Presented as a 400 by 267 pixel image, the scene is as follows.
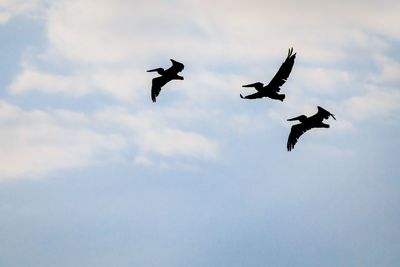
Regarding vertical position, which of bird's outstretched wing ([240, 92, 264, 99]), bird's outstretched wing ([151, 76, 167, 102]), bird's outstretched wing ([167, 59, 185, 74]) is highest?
bird's outstretched wing ([167, 59, 185, 74])

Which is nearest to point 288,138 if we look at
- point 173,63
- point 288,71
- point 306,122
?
point 306,122

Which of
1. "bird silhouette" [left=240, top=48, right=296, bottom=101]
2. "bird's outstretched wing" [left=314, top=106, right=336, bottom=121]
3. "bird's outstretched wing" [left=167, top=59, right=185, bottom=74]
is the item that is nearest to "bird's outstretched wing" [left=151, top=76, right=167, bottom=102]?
"bird's outstretched wing" [left=167, top=59, right=185, bottom=74]

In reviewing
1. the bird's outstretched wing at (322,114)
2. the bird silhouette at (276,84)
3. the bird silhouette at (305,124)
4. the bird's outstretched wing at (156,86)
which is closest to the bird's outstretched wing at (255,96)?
the bird silhouette at (276,84)

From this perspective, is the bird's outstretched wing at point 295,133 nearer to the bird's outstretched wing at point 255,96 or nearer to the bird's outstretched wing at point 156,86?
the bird's outstretched wing at point 255,96

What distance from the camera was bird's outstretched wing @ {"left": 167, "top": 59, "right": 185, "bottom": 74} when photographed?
34359 mm

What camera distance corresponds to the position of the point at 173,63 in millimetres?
34406

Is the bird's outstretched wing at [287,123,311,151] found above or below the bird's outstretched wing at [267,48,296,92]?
below

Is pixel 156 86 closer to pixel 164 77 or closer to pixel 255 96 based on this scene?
pixel 164 77

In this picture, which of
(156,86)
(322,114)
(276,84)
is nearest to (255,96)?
(276,84)

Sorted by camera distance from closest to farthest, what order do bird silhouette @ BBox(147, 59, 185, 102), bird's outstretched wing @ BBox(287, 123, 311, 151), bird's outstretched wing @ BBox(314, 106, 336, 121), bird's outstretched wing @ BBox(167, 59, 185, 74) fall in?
bird's outstretched wing @ BBox(314, 106, 336, 121) < bird's outstretched wing @ BBox(287, 123, 311, 151) < bird's outstretched wing @ BBox(167, 59, 185, 74) < bird silhouette @ BBox(147, 59, 185, 102)

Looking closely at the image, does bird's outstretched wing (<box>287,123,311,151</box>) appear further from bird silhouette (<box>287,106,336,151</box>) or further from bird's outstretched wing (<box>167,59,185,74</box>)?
bird's outstretched wing (<box>167,59,185,74</box>)

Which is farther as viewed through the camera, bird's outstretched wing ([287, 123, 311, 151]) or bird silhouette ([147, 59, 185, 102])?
bird silhouette ([147, 59, 185, 102])

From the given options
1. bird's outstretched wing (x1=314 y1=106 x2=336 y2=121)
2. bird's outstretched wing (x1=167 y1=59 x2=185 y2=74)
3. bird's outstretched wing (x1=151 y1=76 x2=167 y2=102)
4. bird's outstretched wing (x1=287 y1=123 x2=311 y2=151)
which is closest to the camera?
bird's outstretched wing (x1=314 y1=106 x2=336 y2=121)

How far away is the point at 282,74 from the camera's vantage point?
1297 inches
